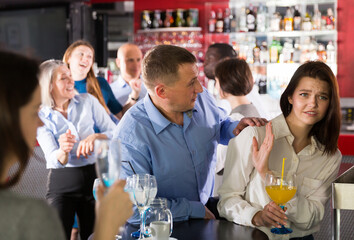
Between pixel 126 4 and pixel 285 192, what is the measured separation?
6130mm

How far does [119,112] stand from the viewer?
4.56 meters

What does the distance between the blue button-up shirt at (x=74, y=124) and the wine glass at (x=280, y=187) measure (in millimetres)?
1630

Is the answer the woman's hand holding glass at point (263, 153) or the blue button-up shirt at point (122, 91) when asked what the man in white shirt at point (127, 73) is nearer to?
the blue button-up shirt at point (122, 91)

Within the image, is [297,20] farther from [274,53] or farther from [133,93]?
[133,93]

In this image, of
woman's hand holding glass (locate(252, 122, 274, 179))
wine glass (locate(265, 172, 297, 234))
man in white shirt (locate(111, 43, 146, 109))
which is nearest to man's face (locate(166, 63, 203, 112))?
woman's hand holding glass (locate(252, 122, 274, 179))

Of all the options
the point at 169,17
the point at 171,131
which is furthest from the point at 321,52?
the point at 171,131

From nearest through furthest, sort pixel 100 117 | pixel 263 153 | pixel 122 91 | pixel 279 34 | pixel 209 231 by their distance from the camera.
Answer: pixel 209 231 → pixel 263 153 → pixel 100 117 → pixel 122 91 → pixel 279 34

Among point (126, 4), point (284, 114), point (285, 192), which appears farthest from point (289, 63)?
point (285, 192)

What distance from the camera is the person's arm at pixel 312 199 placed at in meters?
2.45

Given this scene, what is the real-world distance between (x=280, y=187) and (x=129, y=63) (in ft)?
9.89

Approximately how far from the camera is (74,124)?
143 inches

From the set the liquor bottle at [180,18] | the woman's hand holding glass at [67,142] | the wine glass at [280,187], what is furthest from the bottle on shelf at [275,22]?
the wine glass at [280,187]

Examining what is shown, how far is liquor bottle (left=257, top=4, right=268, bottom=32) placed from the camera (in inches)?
286

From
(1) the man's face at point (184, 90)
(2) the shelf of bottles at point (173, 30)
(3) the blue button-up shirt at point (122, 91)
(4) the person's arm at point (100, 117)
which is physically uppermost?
(2) the shelf of bottles at point (173, 30)
